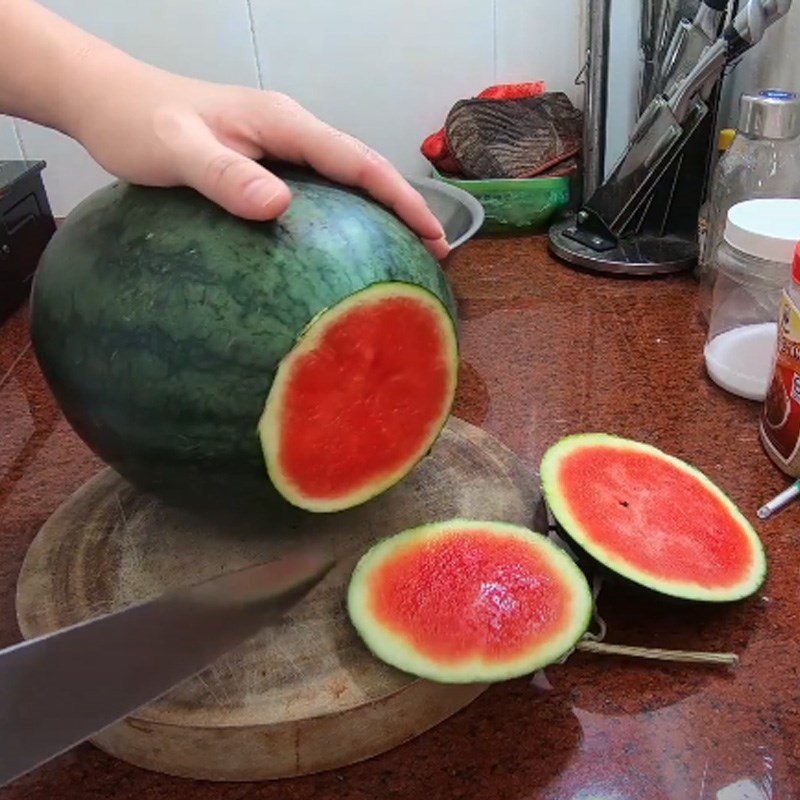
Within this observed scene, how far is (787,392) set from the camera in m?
0.86

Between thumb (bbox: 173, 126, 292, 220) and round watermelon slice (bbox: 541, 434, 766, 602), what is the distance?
342 millimetres

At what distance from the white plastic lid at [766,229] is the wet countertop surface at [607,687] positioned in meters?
0.18

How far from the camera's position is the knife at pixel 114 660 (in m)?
0.52

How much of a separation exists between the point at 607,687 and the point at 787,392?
0.37 metres

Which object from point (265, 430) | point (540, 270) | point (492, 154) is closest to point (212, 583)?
point (265, 430)

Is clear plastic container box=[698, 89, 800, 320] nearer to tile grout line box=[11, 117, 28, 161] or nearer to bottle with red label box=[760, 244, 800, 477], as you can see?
bottle with red label box=[760, 244, 800, 477]

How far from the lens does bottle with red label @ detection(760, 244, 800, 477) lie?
0.83 m

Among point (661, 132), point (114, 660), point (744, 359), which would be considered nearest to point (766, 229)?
point (744, 359)

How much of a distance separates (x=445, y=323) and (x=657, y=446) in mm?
352

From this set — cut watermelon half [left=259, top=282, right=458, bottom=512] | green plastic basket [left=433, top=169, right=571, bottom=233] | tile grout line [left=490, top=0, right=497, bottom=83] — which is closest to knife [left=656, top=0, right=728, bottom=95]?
green plastic basket [left=433, top=169, right=571, bottom=233]

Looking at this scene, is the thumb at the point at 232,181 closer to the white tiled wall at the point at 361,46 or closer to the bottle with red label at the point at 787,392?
the bottle with red label at the point at 787,392

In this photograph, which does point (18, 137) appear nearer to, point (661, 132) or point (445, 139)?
point (445, 139)

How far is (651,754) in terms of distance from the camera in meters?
0.62

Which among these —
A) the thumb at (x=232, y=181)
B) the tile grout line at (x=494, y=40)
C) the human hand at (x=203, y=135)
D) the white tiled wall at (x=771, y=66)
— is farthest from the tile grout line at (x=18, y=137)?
the white tiled wall at (x=771, y=66)
